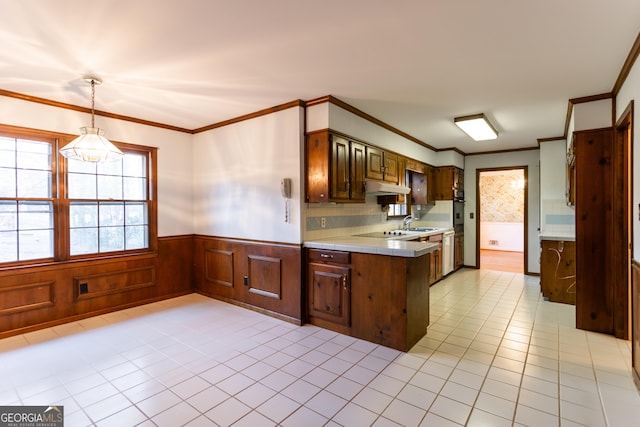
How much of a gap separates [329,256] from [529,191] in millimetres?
5016

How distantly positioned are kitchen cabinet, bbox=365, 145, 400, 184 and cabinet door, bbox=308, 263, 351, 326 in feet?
4.73

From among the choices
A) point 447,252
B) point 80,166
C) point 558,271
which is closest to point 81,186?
point 80,166

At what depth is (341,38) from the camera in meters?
2.30

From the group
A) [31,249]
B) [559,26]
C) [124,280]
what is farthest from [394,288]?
[31,249]

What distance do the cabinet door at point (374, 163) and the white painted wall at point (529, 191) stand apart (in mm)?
3407

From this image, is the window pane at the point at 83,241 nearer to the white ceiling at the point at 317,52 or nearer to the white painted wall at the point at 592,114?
the white ceiling at the point at 317,52

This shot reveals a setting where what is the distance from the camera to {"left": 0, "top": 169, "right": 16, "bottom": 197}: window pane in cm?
332

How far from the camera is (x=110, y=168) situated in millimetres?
4172

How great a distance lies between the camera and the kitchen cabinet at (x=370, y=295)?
A: 2977mm

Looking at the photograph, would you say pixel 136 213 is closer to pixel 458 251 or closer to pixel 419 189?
pixel 419 189

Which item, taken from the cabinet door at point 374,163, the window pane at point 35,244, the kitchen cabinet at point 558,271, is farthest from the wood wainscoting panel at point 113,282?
the kitchen cabinet at point 558,271

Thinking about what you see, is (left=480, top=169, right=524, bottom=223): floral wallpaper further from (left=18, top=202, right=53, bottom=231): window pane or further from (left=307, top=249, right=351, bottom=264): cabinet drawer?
(left=18, top=202, right=53, bottom=231): window pane

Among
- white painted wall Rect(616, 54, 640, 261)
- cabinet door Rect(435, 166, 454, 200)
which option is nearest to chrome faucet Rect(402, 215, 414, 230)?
cabinet door Rect(435, 166, 454, 200)

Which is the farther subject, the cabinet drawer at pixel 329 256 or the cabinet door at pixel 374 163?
the cabinet door at pixel 374 163
